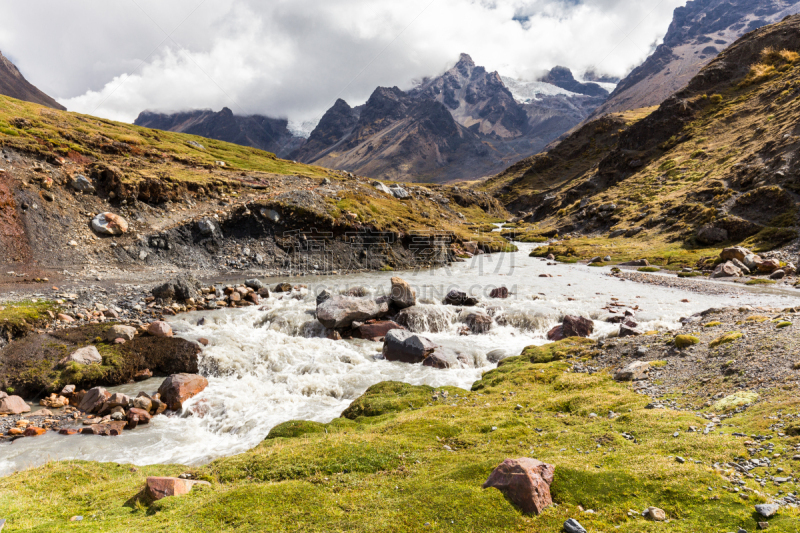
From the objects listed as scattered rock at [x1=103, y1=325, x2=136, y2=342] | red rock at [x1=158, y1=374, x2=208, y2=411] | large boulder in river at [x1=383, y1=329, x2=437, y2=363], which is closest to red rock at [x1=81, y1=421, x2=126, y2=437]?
red rock at [x1=158, y1=374, x2=208, y2=411]

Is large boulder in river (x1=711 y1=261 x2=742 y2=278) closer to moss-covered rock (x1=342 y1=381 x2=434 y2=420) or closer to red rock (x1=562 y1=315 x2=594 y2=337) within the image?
red rock (x1=562 y1=315 x2=594 y2=337)

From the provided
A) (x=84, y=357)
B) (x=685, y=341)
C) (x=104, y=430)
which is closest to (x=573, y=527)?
(x=685, y=341)

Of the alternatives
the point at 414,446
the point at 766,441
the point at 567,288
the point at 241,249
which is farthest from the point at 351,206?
the point at 766,441

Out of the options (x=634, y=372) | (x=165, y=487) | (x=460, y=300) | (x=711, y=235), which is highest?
(x=711, y=235)

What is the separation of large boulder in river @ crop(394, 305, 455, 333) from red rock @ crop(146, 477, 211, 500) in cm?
2118

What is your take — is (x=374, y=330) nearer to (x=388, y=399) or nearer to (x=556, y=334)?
(x=388, y=399)

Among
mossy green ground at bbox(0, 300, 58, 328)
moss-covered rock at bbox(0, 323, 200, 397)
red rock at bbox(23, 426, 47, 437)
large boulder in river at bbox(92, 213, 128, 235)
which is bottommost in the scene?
red rock at bbox(23, 426, 47, 437)

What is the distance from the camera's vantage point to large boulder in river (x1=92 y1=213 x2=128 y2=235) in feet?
131

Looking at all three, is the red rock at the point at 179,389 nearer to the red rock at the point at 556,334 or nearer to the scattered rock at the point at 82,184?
the red rock at the point at 556,334

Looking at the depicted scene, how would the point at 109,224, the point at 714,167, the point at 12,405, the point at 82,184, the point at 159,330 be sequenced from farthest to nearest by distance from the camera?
the point at 714,167, the point at 82,184, the point at 109,224, the point at 159,330, the point at 12,405

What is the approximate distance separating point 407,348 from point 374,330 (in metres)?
5.25

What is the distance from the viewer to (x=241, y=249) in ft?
156

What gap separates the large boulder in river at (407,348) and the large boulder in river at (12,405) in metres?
17.9

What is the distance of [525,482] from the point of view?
7609 mm
